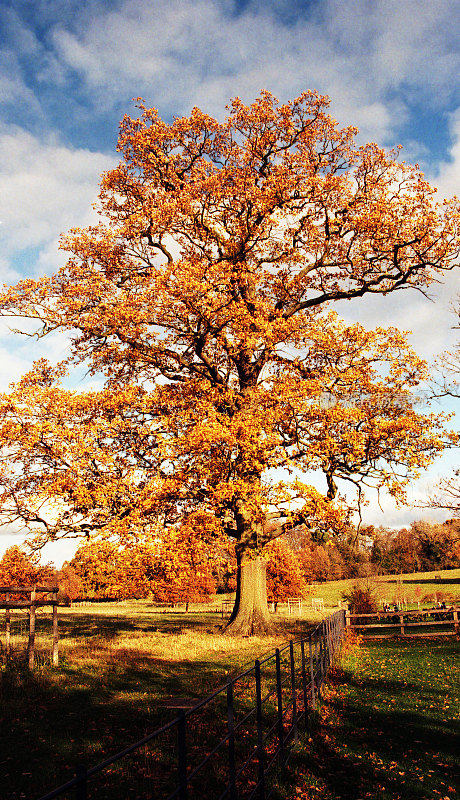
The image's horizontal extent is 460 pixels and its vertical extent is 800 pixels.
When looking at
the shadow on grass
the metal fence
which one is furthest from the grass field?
the metal fence

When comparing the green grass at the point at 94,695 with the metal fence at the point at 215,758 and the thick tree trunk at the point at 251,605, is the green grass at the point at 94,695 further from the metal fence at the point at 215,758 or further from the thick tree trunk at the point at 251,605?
the thick tree trunk at the point at 251,605

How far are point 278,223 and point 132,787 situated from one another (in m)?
21.5

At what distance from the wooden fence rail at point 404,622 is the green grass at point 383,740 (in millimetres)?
9498

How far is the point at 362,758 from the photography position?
7.68 m

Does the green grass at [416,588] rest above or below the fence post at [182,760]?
below

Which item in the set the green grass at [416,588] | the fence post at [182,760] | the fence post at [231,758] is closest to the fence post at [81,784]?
the fence post at [182,760]

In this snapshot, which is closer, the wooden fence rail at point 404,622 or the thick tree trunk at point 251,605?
the thick tree trunk at point 251,605

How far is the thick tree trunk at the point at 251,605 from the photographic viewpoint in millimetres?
21250

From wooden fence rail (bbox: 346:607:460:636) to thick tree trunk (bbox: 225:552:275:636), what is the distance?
6.27 meters

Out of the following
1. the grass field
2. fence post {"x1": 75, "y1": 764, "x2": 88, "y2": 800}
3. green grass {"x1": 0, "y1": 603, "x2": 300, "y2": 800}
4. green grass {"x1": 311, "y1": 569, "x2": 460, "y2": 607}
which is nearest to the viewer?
fence post {"x1": 75, "y1": 764, "x2": 88, "y2": 800}

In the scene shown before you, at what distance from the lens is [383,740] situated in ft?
28.3

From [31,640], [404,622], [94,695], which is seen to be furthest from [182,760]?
[404,622]

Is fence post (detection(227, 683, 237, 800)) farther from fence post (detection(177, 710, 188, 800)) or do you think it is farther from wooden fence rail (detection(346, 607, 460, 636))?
wooden fence rail (detection(346, 607, 460, 636))

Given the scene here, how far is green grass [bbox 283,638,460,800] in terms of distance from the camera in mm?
6578
